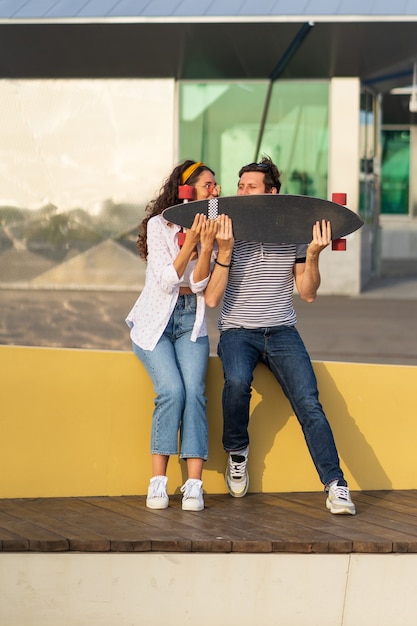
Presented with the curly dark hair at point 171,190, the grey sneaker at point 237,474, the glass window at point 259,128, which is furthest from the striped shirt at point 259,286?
the glass window at point 259,128

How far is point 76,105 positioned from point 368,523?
12.0m

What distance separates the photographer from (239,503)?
5.03 m

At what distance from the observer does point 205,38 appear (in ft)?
46.8

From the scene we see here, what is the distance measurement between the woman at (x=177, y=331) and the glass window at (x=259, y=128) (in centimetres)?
1073

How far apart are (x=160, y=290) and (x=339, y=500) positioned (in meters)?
1.18

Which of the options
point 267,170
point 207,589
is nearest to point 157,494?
point 207,589

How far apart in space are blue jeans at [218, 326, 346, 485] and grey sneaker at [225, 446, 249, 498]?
59mm

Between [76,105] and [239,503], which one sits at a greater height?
[76,105]

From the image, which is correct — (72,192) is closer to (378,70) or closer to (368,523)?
(378,70)

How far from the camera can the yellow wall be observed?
5098 millimetres

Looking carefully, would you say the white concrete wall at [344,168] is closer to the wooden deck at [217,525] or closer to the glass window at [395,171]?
the wooden deck at [217,525]

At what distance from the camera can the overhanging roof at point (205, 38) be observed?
44.8 feet

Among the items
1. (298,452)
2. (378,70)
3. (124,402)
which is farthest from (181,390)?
(378,70)

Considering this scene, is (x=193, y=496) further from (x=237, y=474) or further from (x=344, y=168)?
(x=344, y=168)
